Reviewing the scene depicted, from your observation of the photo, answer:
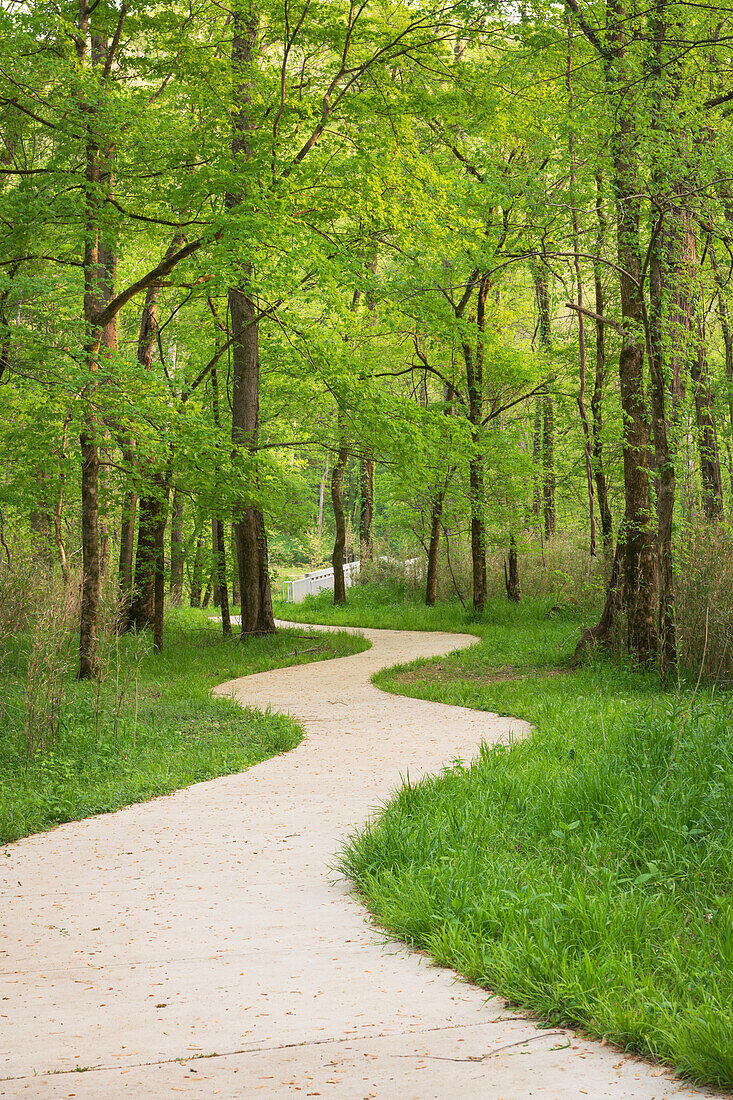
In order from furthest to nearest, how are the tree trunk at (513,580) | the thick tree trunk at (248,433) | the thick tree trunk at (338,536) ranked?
the thick tree trunk at (338,536) → the tree trunk at (513,580) → the thick tree trunk at (248,433)

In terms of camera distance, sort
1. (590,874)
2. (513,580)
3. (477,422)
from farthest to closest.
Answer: (513,580) → (477,422) → (590,874)

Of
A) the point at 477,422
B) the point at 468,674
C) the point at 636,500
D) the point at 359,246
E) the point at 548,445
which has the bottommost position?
the point at 468,674

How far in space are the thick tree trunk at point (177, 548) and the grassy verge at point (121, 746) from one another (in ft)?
16.2

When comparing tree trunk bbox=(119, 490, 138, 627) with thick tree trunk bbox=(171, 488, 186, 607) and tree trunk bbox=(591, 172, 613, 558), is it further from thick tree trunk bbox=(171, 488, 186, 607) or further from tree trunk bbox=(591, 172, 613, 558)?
tree trunk bbox=(591, 172, 613, 558)

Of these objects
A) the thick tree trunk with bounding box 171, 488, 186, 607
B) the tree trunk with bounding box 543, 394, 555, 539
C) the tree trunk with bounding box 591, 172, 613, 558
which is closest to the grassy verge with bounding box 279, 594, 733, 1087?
the tree trunk with bounding box 591, 172, 613, 558

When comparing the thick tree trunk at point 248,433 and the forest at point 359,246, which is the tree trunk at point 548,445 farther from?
the thick tree trunk at point 248,433

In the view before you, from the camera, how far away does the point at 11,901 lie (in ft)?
14.3

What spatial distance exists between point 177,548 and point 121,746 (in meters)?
9.56

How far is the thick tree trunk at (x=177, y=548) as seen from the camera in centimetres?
1674

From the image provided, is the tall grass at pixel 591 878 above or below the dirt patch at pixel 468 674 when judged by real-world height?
above

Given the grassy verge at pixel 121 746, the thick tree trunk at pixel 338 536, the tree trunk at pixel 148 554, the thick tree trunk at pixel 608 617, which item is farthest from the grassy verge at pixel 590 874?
the thick tree trunk at pixel 338 536

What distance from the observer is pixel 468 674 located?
37.8 feet

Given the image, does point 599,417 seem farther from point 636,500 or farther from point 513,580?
point 636,500

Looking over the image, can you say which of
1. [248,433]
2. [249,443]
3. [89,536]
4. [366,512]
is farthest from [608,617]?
[366,512]
